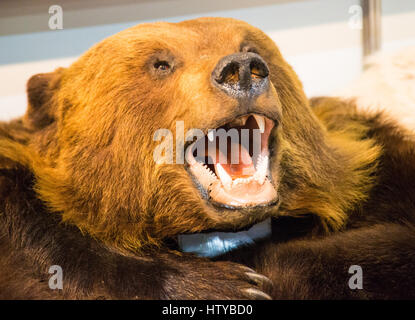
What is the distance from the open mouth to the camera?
1.59 meters

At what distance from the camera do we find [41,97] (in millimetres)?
1986

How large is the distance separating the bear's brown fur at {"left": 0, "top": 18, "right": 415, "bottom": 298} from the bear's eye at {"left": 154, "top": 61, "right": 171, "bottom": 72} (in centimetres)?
1

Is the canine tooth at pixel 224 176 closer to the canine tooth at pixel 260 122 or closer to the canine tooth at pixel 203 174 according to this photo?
the canine tooth at pixel 203 174

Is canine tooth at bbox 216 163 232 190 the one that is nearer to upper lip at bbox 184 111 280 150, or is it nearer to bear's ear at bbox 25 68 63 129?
upper lip at bbox 184 111 280 150

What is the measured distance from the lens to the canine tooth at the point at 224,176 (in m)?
1.56

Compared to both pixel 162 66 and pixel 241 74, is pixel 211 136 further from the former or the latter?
pixel 162 66

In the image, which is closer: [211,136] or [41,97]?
[211,136]

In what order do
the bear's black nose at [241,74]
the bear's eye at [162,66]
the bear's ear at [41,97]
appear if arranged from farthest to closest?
the bear's ear at [41,97]
the bear's eye at [162,66]
the bear's black nose at [241,74]

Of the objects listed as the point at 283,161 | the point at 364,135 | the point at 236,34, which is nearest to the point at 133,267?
the point at 283,161

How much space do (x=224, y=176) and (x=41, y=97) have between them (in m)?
0.83

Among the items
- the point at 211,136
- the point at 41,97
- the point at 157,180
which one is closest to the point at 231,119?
the point at 211,136

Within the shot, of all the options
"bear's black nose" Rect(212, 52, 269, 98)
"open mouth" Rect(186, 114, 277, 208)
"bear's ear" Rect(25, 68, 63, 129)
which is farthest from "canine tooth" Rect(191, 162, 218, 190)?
"bear's ear" Rect(25, 68, 63, 129)

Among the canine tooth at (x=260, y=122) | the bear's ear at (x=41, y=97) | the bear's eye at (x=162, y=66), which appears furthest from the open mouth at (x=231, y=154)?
the bear's ear at (x=41, y=97)

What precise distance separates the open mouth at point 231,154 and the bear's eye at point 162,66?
0.29 m
